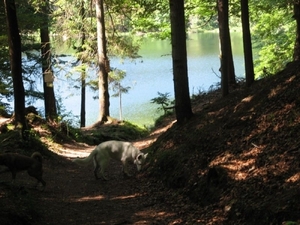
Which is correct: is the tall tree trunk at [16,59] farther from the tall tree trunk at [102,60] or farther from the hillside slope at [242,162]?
the tall tree trunk at [102,60]

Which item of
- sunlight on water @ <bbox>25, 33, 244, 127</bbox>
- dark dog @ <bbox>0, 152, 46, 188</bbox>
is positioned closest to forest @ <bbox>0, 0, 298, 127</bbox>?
sunlight on water @ <bbox>25, 33, 244, 127</bbox>

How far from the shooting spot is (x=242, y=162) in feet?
23.5

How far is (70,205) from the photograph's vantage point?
8133mm

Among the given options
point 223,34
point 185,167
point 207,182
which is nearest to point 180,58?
point 223,34

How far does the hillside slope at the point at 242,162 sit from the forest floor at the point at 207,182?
17 millimetres

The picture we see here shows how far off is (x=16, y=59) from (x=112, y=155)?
14.9 ft

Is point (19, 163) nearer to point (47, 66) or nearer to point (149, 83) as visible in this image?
point (47, 66)

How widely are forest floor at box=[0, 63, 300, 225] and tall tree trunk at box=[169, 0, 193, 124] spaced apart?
80 cm

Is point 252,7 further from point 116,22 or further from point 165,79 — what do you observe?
point 165,79

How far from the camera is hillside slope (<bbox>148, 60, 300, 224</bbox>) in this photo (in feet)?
18.5

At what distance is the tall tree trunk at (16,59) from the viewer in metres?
12.1

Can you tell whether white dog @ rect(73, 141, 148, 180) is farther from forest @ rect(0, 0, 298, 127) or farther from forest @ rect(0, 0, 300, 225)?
forest @ rect(0, 0, 298, 127)

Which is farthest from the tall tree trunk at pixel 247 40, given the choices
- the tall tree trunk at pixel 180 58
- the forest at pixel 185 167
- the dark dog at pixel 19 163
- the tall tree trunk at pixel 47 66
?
the tall tree trunk at pixel 47 66

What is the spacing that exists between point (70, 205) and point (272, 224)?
14.7 feet
